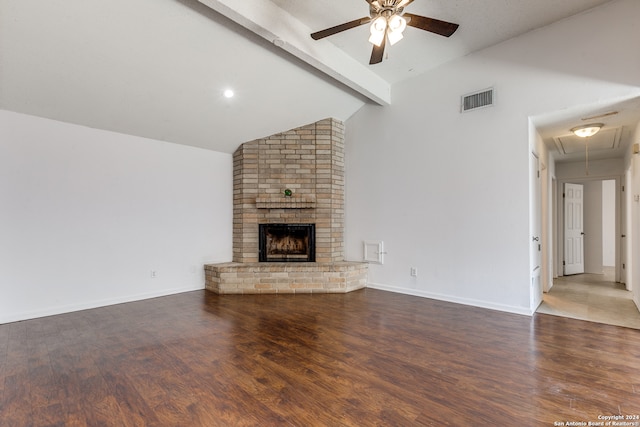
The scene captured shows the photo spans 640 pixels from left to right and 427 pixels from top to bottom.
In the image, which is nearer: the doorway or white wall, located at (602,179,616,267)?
the doorway

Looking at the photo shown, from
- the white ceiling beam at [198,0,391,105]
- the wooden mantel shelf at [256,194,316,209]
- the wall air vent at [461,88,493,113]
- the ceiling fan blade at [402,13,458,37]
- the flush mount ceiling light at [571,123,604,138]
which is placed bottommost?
the wooden mantel shelf at [256,194,316,209]

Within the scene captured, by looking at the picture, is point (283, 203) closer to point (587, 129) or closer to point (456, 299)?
point (456, 299)

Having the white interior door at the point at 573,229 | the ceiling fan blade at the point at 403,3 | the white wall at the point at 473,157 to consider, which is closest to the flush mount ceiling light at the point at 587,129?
the white wall at the point at 473,157

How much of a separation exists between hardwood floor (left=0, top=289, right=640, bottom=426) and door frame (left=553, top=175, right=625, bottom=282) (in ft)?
11.1

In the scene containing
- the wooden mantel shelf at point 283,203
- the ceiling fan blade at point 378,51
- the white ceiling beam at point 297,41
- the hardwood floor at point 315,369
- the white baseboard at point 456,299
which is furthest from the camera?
the wooden mantel shelf at point 283,203

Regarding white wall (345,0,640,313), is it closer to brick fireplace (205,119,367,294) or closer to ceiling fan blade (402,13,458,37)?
brick fireplace (205,119,367,294)

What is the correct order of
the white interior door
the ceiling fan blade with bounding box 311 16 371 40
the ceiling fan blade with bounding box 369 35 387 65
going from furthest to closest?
1. the white interior door
2. the ceiling fan blade with bounding box 369 35 387 65
3. the ceiling fan blade with bounding box 311 16 371 40

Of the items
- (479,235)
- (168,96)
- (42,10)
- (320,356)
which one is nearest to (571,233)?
(479,235)

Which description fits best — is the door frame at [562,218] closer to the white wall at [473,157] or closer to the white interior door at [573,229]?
the white interior door at [573,229]

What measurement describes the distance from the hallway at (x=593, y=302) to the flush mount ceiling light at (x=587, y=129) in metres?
2.19

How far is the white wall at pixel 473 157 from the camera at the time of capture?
10.8ft

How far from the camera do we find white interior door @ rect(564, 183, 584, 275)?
6410 millimetres

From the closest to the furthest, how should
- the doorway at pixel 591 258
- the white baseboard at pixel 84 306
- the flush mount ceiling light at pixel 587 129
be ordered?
the white baseboard at pixel 84 306
the flush mount ceiling light at pixel 587 129
the doorway at pixel 591 258

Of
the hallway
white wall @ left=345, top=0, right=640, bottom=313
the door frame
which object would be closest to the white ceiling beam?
white wall @ left=345, top=0, right=640, bottom=313
